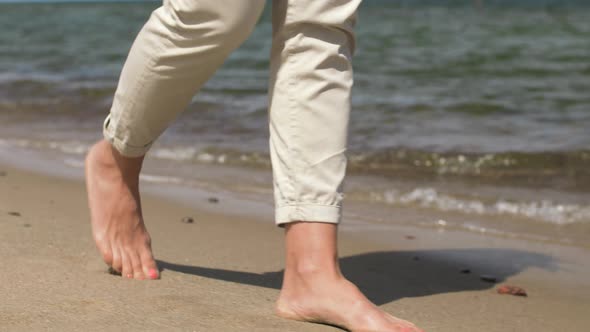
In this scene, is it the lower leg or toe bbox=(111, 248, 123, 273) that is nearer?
the lower leg

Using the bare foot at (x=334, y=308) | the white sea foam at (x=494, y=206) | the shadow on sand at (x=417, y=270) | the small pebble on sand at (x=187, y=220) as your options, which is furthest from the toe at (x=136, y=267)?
the white sea foam at (x=494, y=206)

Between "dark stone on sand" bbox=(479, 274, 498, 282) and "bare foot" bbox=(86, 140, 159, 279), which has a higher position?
"bare foot" bbox=(86, 140, 159, 279)

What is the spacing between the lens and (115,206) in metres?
2.10

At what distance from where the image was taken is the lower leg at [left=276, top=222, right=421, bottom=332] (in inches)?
67.4

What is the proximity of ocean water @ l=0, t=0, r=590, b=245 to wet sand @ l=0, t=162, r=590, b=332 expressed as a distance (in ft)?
1.48

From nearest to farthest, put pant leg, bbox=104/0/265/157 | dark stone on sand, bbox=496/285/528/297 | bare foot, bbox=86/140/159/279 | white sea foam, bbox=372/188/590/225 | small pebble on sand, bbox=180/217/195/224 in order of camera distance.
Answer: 1. pant leg, bbox=104/0/265/157
2. bare foot, bbox=86/140/159/279
3. dark stone on sand, bbox=496/285/528/297
4. small pebble on sand, bbox=180/217/195/224
5. white sea foam, bbox=372/188/590/225

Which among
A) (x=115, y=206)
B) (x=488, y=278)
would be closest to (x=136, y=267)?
(x=115, y=206)

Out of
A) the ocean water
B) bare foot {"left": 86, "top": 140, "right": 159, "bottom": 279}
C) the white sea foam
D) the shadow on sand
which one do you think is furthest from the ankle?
the white sea foam

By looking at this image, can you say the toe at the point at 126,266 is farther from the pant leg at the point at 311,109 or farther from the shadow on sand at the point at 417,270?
the pant leg at the point at 311,109

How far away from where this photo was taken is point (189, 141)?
17.9 ft

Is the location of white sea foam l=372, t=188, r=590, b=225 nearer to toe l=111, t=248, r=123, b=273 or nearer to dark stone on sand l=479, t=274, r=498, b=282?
dark stone on sand l=479, t=274, r=498, b=282

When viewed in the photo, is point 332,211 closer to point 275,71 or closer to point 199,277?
point 275,71

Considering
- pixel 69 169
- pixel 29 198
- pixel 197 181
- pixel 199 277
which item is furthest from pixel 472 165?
pixel 199 277

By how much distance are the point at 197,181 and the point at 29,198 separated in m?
1.05
